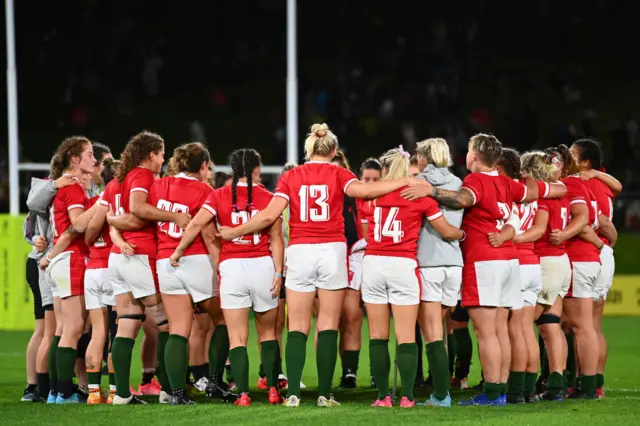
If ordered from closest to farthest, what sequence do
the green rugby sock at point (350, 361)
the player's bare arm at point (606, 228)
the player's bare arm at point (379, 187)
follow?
the player's bare arm at point (379, 187), the player's bare arm at point (606, 228), the green rugby sock at point (350, 361)

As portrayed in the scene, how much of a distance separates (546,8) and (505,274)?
19.0 m

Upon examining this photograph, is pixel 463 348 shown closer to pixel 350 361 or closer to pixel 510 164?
pixel 350 361

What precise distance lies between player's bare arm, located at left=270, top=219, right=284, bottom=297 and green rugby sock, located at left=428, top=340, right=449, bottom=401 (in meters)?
1.10

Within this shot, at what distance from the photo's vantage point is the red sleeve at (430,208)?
6879mm

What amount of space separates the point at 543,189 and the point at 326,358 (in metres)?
1.96

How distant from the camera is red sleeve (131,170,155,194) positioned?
7.21 meters

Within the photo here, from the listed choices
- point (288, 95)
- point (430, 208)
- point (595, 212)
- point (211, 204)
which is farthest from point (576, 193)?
point (288, 95)

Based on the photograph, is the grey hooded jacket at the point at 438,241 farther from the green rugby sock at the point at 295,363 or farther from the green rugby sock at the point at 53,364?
the green rugby sock at the point at 53,364

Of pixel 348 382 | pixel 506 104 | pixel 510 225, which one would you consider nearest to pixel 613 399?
pixel 510 225

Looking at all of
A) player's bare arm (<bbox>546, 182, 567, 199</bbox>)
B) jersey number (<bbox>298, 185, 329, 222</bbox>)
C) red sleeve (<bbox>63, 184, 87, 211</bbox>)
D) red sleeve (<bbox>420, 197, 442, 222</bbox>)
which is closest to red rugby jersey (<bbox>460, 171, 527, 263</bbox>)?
red sleeve (<bbox>420, 197, 442, 222</bbox>)

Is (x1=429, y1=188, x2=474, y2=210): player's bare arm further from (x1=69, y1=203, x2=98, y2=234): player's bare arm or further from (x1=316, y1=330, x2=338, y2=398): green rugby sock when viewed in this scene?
(x1=69, y1=203, x2=98, y2=234): player's bare arm

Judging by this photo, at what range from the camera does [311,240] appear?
6996 mm

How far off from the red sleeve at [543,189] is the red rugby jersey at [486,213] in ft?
0.95

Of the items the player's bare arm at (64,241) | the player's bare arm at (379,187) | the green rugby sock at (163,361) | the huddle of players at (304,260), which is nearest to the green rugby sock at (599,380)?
the huddle of players at (304,260)
